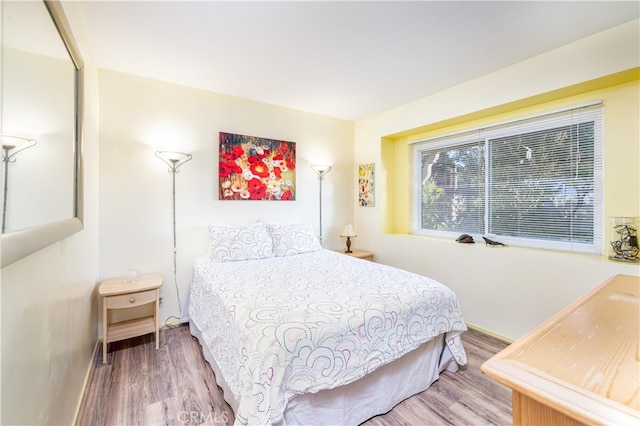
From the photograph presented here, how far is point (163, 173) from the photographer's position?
279 centimetres

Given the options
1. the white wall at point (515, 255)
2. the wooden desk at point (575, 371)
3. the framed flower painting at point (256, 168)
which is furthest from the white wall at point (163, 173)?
the wooden desk at point (575, 371)

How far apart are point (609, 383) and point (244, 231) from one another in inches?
109

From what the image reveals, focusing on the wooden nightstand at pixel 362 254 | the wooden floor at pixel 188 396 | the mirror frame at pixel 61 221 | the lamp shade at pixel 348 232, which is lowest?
the wooden floor at pixel 188 396

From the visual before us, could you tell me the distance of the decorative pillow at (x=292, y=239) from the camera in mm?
3061

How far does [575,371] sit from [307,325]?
3.39ft

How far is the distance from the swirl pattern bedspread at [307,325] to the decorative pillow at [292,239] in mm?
656

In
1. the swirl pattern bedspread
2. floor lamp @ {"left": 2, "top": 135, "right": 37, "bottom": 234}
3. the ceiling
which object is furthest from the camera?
the ceiling

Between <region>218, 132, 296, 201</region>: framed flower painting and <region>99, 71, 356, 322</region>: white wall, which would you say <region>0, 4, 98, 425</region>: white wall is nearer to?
<region>99, 71, 356, 322</region>: white wall

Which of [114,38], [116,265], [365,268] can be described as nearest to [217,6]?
[114,38]

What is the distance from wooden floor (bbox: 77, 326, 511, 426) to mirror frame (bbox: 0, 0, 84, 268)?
116cm

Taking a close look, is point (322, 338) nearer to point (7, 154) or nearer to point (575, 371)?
point (575, 371)

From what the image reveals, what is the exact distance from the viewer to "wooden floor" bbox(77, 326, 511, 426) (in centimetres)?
161

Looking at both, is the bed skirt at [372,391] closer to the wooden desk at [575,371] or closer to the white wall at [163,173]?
the wooden desk at [575,371]

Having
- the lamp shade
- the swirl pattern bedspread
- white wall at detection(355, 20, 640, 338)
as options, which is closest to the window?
white wall at detection(355, 20, 640, 338)
